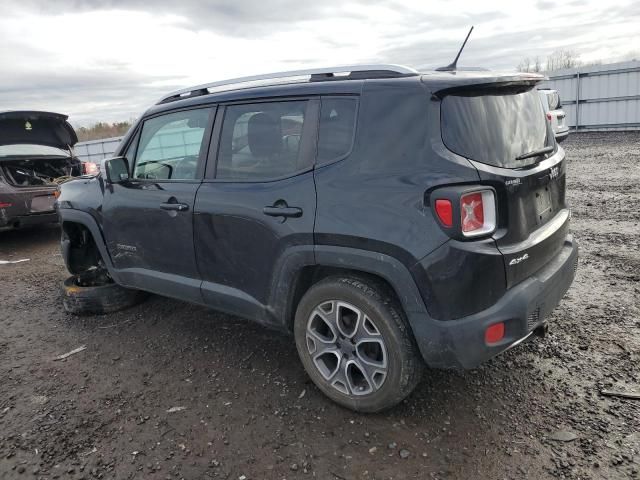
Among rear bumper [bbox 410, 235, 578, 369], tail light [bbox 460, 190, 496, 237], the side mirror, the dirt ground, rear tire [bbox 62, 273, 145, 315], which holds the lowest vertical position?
the dirt ground

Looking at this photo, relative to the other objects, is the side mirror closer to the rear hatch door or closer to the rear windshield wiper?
the rear hatch door

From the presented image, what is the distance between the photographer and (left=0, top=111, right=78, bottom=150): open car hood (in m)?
7.77

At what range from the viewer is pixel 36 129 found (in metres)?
8.15

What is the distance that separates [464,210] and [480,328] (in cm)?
59

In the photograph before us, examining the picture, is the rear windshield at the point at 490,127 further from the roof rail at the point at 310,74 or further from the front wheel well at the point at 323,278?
the front wheel well at the point at 323,278

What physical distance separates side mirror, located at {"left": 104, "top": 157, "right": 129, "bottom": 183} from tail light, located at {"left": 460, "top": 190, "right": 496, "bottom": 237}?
2774 millimetres

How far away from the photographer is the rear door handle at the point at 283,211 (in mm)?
2893

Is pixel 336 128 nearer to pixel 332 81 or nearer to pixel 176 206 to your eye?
pixel 332 81

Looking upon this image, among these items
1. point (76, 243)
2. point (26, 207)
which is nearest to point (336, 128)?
point (76, 243)

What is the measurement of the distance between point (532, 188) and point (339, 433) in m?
1.70

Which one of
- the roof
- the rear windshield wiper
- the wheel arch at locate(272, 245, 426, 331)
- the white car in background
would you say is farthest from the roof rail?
the white car in background

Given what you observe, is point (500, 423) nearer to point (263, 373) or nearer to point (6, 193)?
point (263, 373)

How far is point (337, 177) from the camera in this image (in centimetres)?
277

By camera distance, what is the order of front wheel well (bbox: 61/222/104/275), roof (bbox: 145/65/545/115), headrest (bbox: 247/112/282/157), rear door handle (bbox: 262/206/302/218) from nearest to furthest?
roof (bbox: 145/65/545/115)
rear door handle (bbox: 262/206/302/218)
headrest (bbox: 247/112/282/157)
front wheel well (bbox: 61/222/104/275)
